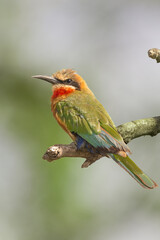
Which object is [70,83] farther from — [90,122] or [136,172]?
[136,172]

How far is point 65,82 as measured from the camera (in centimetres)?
505

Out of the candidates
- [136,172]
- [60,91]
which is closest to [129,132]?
[136,172]

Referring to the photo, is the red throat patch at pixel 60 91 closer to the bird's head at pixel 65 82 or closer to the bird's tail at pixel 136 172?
the bird's head at pixel 65 82

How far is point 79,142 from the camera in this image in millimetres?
4527

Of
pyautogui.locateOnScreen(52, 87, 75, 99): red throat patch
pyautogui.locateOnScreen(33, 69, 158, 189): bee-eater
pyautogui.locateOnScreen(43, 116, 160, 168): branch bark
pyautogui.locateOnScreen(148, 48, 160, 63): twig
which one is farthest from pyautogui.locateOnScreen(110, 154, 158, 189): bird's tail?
pyautogui.locateOnScreen(52, 87, 75, 99): red throat patch

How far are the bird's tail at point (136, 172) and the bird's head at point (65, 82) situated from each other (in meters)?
0.98

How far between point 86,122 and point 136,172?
0.63 m

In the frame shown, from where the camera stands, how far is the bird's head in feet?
16.5

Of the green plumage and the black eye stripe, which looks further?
the black eye stripe

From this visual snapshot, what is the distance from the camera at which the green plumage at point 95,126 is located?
4223 mm

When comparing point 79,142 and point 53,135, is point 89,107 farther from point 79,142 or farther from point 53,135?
point 53,135

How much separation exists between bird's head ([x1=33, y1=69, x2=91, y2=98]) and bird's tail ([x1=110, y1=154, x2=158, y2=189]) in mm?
975

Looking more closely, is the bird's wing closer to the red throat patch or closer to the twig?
the red throat patch

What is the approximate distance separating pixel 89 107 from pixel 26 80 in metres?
2.25
